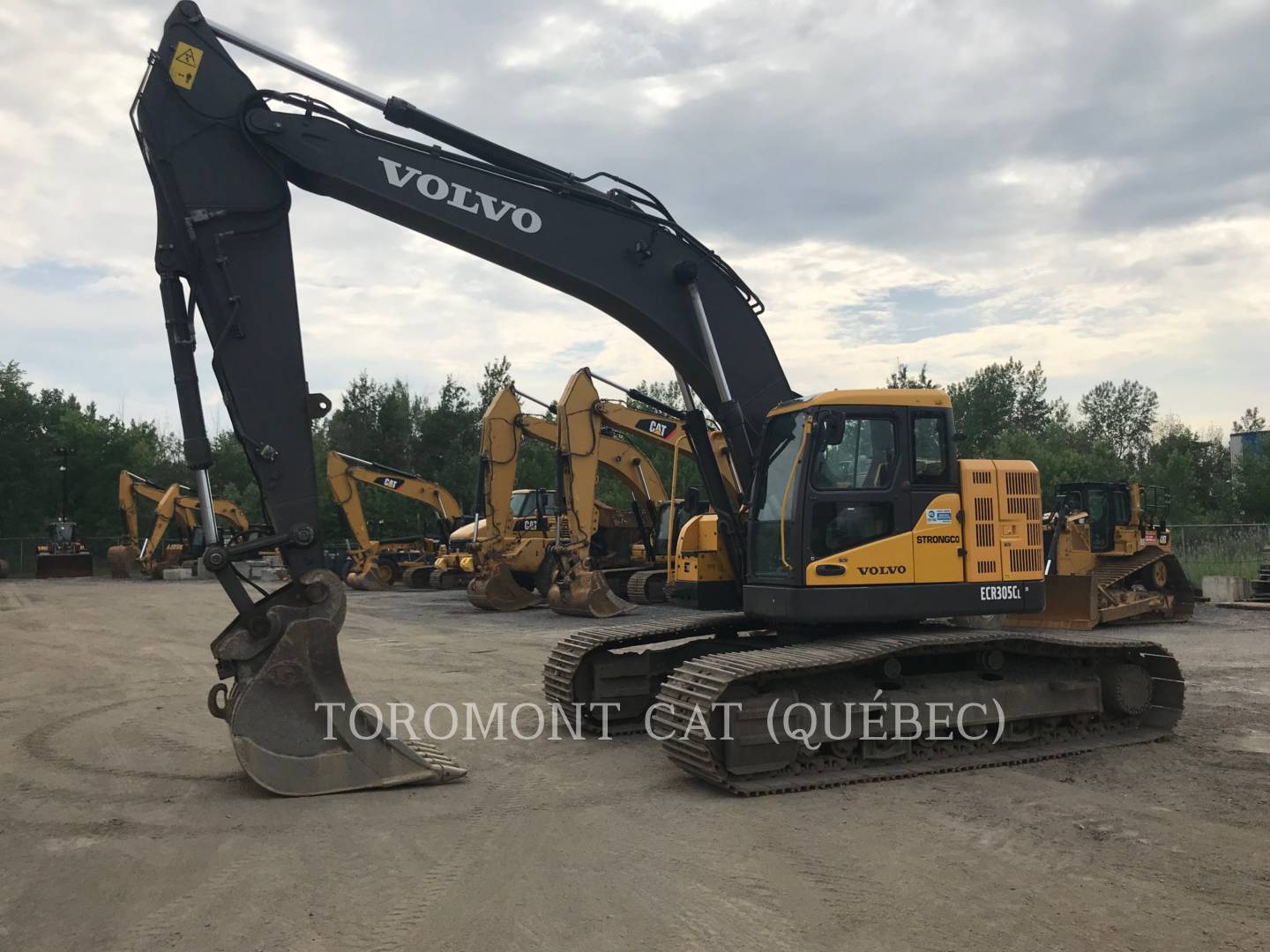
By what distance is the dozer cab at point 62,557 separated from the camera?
144 ft

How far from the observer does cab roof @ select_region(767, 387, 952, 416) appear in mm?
7867

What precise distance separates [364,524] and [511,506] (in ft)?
38.8

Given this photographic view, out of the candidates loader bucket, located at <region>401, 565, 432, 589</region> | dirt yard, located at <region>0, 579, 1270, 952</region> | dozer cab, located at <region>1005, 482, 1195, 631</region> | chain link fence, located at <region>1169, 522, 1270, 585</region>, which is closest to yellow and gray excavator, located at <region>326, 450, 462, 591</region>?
loader bucket, located at <region>401, 565, 432, 589</region>

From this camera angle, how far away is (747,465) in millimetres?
8602

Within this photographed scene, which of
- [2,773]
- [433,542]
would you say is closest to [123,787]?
[2,773]

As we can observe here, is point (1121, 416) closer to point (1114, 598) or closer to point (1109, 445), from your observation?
point (1109, 445)

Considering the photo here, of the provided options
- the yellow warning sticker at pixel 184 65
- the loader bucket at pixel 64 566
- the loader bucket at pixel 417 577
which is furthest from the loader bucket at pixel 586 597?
the loader bucket at pixel 64 566

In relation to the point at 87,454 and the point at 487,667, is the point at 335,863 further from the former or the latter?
the point at 87,454

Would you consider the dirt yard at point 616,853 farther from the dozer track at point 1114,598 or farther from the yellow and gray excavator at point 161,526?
the yellow and gray excavator at point 161,526

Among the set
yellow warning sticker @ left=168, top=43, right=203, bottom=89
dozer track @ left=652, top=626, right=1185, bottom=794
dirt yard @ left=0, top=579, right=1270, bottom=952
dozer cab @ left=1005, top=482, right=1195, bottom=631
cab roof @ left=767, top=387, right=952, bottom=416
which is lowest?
dirt yard @ left=0, top=579, right=1270, bottom=952

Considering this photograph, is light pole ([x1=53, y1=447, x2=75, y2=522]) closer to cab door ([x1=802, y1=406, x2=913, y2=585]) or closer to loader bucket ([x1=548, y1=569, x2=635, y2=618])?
loader bucket ([x1=548, y1=569, x2=635, y2=618])

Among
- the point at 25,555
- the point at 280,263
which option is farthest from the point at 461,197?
the point at 25,555

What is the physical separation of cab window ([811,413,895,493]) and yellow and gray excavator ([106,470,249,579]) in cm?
3477

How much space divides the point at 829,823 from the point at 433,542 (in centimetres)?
3003
